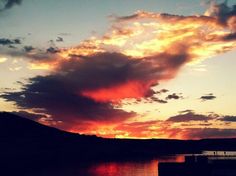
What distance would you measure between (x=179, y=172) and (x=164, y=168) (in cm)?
583

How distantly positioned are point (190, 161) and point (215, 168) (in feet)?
22.3

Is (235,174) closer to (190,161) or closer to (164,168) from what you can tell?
(190,161)

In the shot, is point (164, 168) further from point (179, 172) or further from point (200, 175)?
point (200, 175)

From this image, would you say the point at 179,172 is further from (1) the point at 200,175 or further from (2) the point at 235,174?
(2) the point at 235,174

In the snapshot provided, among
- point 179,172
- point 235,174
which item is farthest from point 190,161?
point 235,174

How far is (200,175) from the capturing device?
269ft

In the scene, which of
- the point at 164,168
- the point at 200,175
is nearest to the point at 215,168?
the point at 200,175

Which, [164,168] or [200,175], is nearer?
[200,175]

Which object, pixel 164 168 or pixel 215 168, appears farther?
pixel 164 168

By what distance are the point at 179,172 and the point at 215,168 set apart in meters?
9.12

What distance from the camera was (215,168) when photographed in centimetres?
8194

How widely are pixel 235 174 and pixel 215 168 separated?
4651 mm

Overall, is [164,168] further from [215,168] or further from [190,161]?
[215,168]

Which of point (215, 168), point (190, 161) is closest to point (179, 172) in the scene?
point (190, 161)
